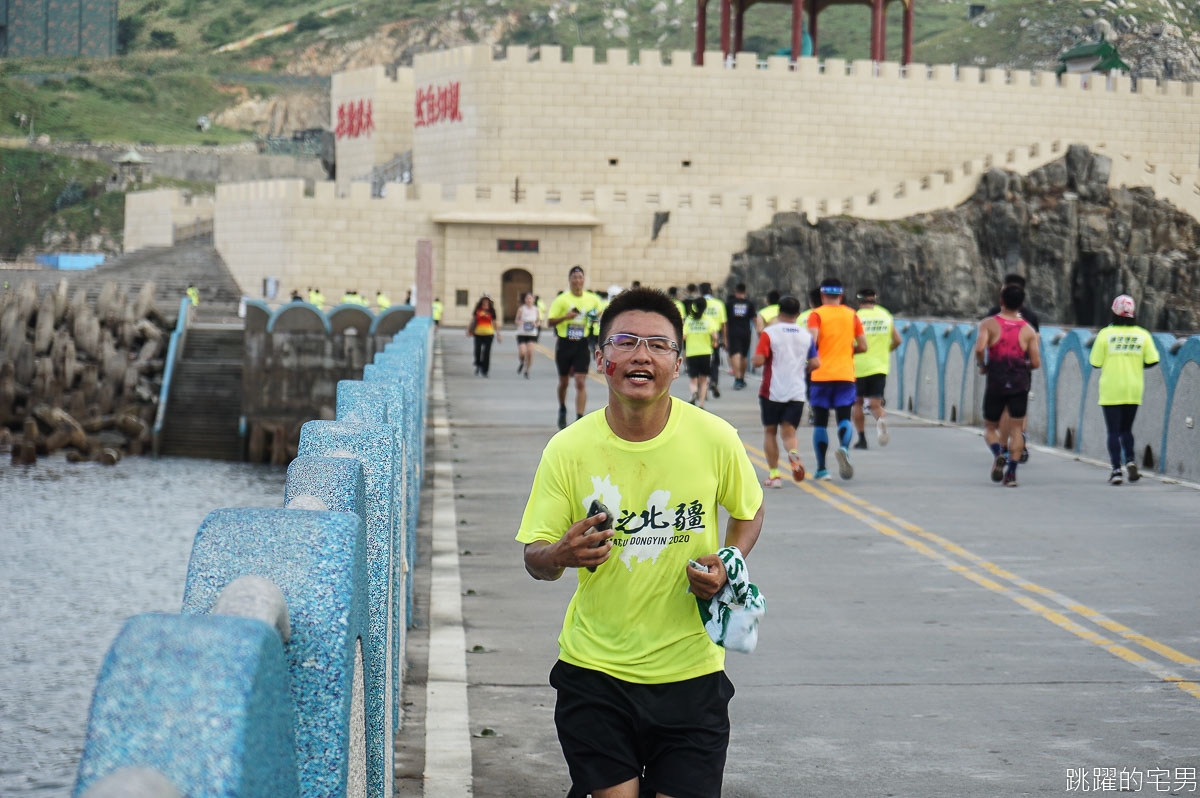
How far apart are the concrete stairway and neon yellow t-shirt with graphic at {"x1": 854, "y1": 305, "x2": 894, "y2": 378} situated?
32154 mm

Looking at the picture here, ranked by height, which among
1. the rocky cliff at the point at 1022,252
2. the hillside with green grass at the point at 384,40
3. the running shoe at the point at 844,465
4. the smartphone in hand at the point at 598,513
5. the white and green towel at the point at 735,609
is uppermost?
the hillside with green grass at the point at 384,40

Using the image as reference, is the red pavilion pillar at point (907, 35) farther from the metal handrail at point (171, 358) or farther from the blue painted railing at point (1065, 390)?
the blue painted railing at point (1065, 390)

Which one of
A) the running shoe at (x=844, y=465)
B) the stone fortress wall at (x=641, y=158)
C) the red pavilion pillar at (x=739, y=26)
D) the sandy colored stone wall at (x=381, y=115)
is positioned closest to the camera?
the running shoe at (x=844, y=465)

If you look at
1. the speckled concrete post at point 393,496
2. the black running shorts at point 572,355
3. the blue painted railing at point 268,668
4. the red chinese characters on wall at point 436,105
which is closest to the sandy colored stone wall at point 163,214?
the red chinese characters on wall at point 436,105

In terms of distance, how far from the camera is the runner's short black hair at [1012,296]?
14789 millimetres

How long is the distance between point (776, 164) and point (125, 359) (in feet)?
94.3

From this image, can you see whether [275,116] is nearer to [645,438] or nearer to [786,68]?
[786,68]

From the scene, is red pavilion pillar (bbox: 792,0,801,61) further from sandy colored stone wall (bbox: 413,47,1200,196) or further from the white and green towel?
the white and green towel

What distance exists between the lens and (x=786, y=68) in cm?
6569

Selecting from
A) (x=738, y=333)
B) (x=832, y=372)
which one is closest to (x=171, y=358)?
(x=738, y=333)

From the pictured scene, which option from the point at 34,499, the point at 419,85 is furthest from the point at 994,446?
the point at 419,85

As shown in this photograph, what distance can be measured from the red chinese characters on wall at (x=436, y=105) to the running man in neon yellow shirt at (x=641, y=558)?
62.0 meters

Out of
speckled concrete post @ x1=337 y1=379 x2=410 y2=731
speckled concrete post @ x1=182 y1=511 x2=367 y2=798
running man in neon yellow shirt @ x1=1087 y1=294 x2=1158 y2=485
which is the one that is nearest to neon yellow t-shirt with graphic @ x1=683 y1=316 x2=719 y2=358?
running man in neon yellow shirt @ x1=1087 y1=294 x2=1158 y2=485

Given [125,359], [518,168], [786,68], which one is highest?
[786,68]
